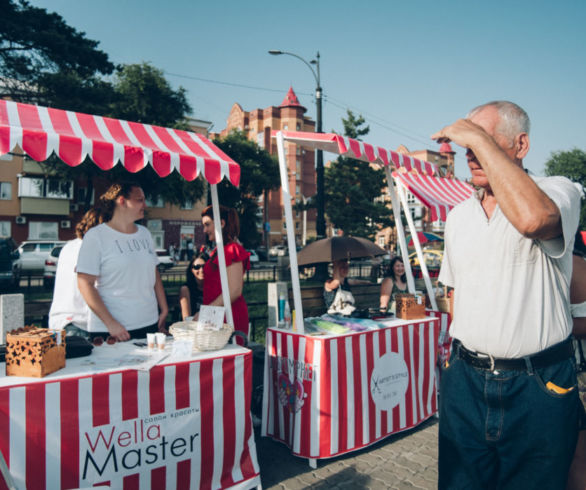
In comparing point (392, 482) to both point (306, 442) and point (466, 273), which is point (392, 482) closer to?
point (306, 442)

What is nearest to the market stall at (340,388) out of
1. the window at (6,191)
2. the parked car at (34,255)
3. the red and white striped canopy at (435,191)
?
the red and white striped canopy at (435,191)

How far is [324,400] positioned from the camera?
12.0ft

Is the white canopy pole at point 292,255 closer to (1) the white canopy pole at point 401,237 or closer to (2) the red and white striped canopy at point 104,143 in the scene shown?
(2) the red and white striped canopy at point 104,143

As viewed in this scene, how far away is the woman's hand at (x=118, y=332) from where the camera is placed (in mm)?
3301

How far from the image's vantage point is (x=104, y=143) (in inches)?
118

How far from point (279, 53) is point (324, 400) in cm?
1464

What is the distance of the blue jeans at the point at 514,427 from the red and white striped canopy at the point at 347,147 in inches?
104

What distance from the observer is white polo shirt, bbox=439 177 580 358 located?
5.26ft

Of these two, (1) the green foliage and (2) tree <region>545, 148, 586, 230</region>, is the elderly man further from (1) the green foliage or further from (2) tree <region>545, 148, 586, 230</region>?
(2) tree <region>545, 148, 586, 230</region>

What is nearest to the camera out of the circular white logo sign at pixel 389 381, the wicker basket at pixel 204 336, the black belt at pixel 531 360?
the black belt at pixel 531 360

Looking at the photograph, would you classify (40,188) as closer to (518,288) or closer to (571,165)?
(518,288)

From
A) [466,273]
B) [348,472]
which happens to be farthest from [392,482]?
[466,273]

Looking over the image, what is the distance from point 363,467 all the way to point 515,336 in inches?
101

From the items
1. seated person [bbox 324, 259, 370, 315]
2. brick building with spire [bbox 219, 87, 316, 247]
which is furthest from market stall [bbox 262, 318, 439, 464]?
brick building with spire [bbox 219, 87, 316, 247]
